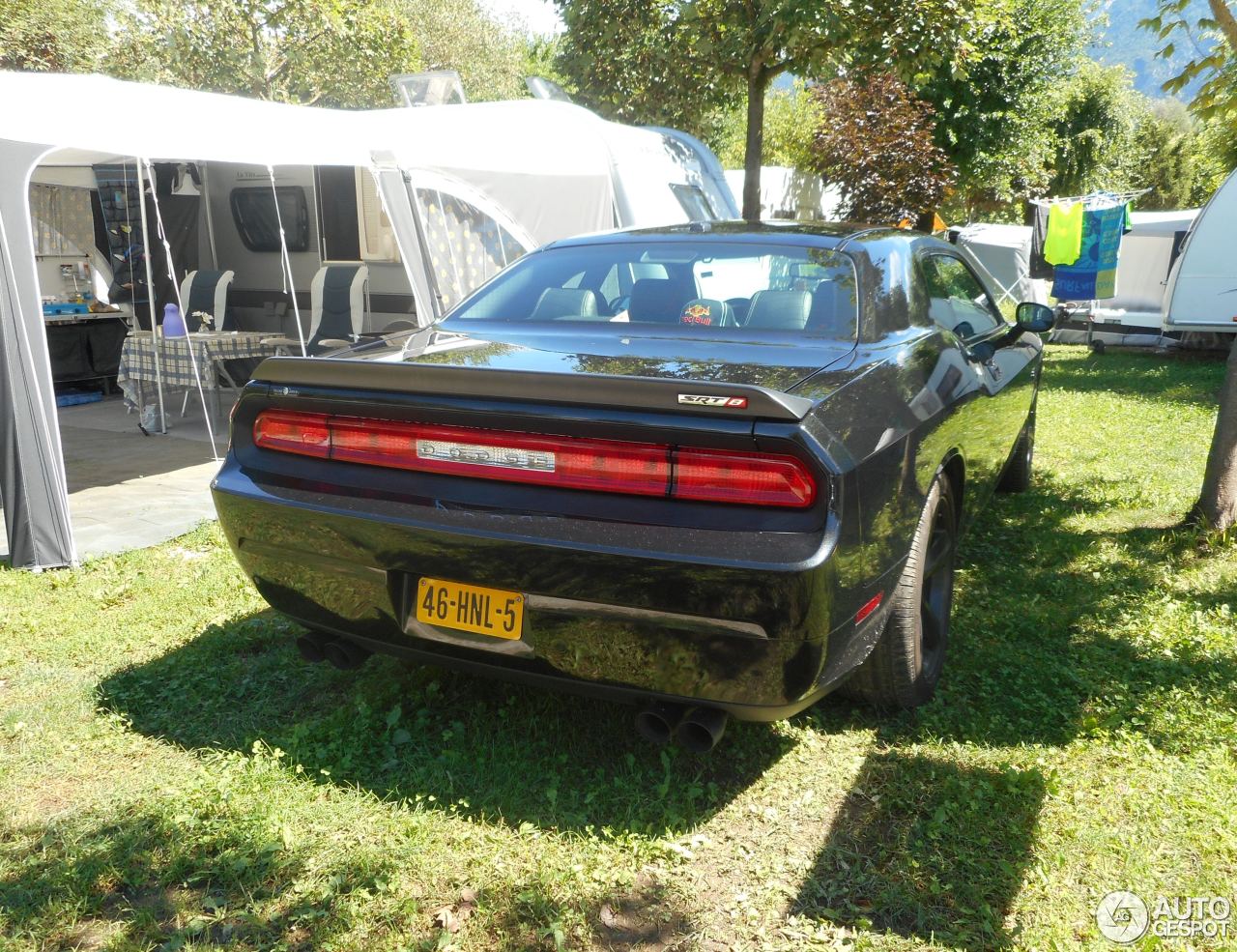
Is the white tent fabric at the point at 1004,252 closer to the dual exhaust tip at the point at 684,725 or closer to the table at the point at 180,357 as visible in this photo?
the table at the point at 180,357

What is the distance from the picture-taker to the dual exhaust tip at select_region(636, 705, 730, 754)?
2529mm

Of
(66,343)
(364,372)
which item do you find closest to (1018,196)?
(66,343)

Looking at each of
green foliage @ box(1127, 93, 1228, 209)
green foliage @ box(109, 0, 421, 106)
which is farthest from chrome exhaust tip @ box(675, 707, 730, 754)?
green foliage @ box(1127, 93, 1228, 209)

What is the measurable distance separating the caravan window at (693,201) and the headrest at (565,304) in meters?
7.20

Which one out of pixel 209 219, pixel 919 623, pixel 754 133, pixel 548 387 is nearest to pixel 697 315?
pixel 548 387

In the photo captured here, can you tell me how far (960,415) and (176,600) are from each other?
3.35 m

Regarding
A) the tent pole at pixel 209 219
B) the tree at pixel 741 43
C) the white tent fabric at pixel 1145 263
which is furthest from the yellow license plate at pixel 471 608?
the white tent fabric at pixel 1145 263

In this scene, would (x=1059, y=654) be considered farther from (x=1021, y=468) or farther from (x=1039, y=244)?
(x=1039, y=244)

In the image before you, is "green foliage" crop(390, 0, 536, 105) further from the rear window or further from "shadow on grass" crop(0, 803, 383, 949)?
"shadow on grass" crop(0, 803, 383, 949)

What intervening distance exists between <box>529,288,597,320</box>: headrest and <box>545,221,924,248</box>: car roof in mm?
382

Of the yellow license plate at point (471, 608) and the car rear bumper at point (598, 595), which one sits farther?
the yellow license plate at point (471, 608)

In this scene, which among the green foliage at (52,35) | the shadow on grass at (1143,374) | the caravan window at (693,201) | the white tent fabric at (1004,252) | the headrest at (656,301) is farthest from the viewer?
the green foliage at (52,35)

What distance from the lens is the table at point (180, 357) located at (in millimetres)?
8125

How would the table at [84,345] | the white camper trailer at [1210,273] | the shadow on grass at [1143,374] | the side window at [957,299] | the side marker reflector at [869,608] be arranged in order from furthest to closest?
the white camper trailer at [1210,273] → the shadow on grass at [1143,374] → the table at [84,345] → the side window at [957,299] → the side marker reflector at [869,608]
